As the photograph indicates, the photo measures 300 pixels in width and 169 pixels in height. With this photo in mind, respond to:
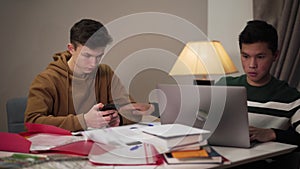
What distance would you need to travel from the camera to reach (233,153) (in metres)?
1.19

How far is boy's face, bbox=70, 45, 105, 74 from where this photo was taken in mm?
1766

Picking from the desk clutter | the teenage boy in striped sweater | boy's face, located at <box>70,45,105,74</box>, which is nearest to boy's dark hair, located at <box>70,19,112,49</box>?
boy's face, located at <box>70,45,105,74</box>

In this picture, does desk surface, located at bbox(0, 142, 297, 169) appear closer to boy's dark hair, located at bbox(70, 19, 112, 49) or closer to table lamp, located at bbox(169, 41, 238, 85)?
boy's dark hair, located at bbox(70, 19, 112, 49)

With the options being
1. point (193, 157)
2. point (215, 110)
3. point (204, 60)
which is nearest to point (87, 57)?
point (215, 110)

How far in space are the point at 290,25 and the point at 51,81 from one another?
147 cm

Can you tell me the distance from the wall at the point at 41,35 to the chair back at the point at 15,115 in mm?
521

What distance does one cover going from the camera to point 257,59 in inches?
64.2

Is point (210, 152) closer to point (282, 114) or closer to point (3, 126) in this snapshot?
point (282, 114)

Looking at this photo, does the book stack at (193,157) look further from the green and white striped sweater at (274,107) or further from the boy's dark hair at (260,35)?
the boy's dark hair at (260,35)

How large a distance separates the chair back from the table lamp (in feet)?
3.64

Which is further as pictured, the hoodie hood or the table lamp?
the table lamp

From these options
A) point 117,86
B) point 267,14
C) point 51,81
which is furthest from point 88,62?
point 267,14

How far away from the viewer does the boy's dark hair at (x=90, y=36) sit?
178cm

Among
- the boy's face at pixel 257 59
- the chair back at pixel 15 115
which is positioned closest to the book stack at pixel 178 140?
the boy's face at pixel 257 59
